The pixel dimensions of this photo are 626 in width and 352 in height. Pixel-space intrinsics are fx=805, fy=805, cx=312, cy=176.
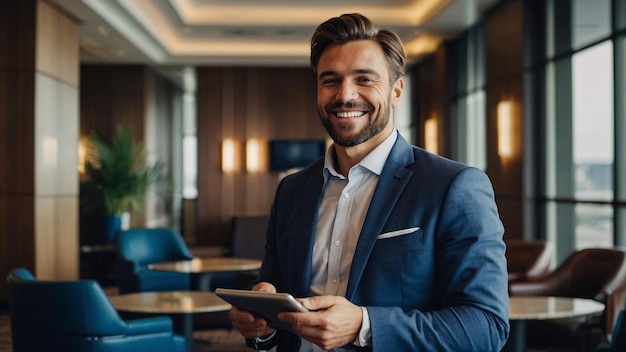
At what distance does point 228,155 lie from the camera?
1475 centimetres

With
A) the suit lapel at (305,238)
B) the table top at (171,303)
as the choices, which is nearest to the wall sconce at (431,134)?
the table top at (171,303)

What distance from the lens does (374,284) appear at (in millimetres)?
1637

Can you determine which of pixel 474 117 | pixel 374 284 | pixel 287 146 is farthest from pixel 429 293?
pixel 287 146

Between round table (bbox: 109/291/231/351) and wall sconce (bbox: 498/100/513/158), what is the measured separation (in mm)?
4957

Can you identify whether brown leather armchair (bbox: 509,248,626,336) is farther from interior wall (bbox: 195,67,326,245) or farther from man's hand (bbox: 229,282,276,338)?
interior wall (bbox: 195,67,326,245)

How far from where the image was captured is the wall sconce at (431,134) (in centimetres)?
1268

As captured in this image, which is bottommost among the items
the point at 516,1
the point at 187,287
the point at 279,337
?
the point at 187,287

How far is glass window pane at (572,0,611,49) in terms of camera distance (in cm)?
709

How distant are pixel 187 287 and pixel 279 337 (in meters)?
6.23

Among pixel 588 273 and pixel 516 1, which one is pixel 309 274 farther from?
pixel 516 1

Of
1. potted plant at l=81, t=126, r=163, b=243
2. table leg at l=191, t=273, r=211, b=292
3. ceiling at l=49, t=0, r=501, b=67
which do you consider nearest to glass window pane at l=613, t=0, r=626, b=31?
ceiling at l=49, t=0, r=501, b=67

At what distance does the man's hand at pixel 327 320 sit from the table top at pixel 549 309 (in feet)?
9.45

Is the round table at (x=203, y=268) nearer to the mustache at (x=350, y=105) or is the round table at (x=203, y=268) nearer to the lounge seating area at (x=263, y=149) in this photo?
the lounge seating area at (x=263, y=149)

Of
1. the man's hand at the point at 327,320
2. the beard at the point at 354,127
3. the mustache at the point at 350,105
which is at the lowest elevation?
the man's hand at the point at 327,320
